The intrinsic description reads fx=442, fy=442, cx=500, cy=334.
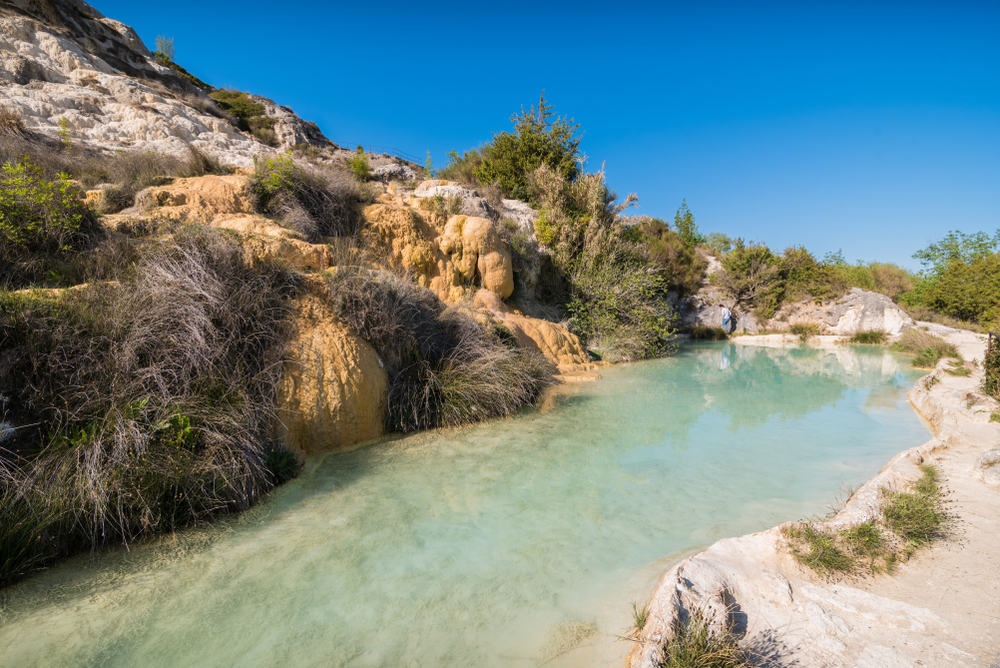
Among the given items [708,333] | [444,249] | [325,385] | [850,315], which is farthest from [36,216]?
[850,315]

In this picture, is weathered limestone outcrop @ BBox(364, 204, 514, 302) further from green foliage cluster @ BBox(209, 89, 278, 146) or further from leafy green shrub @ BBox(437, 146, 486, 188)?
green foliage cluster @ BBox(209, 89, 278, 146)

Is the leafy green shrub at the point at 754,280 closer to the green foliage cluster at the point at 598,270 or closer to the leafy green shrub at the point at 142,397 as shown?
the green foliage cluster at the point at 598,270

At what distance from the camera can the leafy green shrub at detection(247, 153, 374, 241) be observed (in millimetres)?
7980

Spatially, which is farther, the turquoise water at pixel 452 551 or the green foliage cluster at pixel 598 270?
the green foliage cluster at pixel 598 270

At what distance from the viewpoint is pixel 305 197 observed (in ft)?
27.8

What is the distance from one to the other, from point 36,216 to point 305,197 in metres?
4.11

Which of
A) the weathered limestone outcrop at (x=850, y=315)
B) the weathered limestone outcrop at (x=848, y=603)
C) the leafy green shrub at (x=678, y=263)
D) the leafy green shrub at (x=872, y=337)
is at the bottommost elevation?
the weathered limestone outcrop at (x=848, y=603)

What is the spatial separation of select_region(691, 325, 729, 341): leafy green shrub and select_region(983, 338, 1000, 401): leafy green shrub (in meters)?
13.9

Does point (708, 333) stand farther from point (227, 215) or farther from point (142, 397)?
point (142, 397)

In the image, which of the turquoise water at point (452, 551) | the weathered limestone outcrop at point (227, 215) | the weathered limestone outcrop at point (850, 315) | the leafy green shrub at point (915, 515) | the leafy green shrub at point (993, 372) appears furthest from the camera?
the weathered limestone outcrop at point (850, 315)

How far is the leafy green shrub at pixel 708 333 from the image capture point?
65.7ft

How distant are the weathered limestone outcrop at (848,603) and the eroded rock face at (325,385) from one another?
12.2 ft

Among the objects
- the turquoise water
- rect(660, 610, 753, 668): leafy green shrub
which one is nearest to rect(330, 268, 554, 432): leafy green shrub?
the turquoise water

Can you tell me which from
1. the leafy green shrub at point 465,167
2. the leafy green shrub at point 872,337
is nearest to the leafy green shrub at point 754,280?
the leafy green shrub at point 872,337
